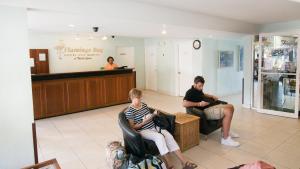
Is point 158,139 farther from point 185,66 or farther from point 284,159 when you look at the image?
point 185,66

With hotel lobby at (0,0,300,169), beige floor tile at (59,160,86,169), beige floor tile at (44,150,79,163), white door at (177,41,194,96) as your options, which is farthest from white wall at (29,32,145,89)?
beige floor tile at (59,160,86,169)

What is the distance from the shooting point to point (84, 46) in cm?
749

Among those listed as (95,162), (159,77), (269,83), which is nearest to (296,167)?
(95,162)

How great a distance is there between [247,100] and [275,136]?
222cm

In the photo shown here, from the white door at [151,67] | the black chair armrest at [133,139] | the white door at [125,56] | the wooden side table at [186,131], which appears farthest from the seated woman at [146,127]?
the white door at [151,67]

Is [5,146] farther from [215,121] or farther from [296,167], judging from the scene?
[296,167]

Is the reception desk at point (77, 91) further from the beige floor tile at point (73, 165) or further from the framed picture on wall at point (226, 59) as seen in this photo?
the framed picture on wall at point (226, 59)

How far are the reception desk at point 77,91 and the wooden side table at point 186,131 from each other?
10.6 feet

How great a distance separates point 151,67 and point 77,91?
395cm

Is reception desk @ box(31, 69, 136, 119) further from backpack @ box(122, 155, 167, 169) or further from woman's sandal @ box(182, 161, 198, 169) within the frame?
woman's sandal @ box(182, 161, 198, 169)

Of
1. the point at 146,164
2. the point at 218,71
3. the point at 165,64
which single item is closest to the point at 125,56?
the point at 165,64

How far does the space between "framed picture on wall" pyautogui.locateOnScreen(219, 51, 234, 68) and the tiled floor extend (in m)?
2.56

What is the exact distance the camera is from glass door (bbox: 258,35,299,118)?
4.97 metres

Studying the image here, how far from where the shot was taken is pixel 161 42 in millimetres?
8289
